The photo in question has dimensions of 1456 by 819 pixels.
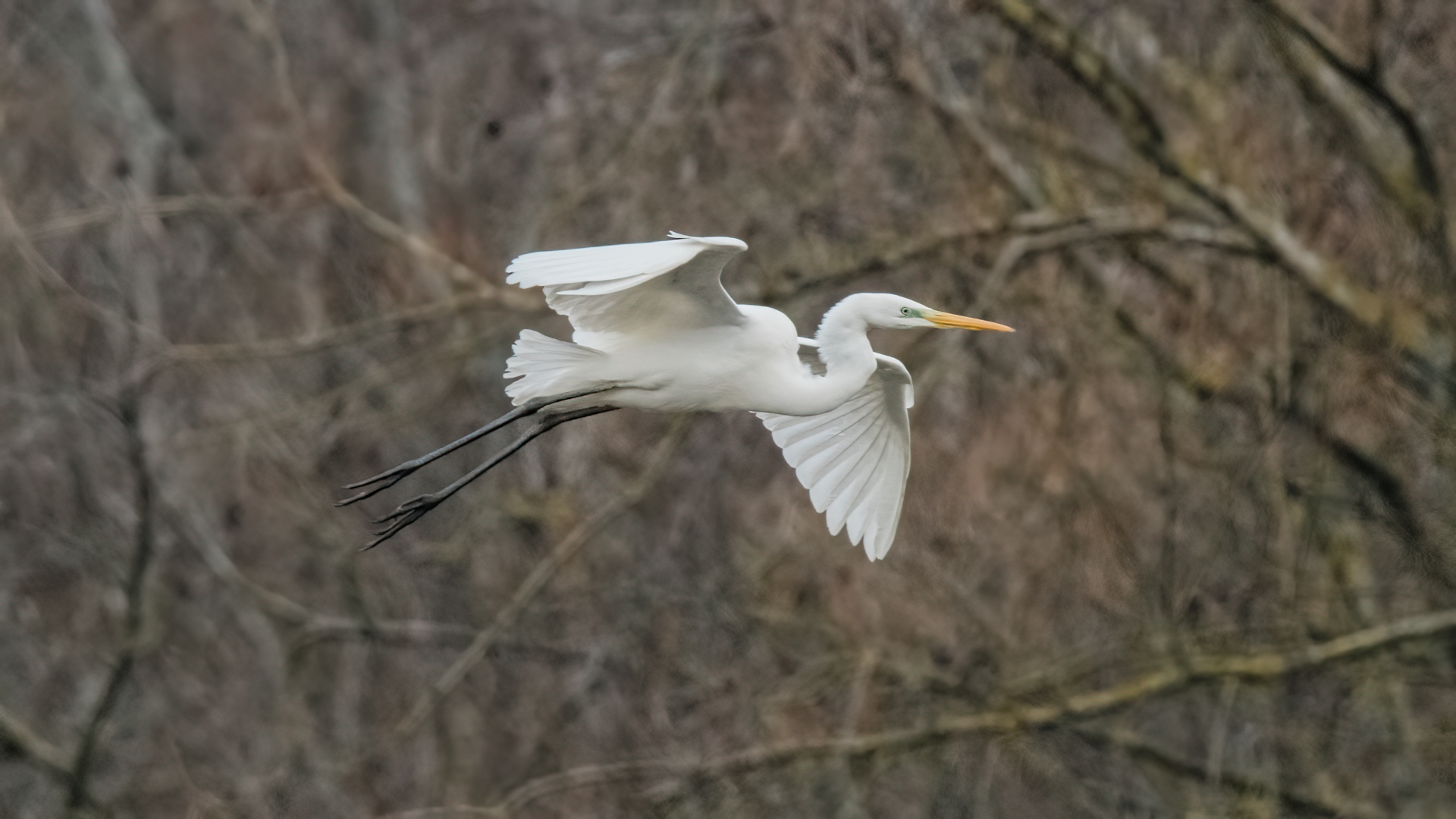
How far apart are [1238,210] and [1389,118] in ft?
2.18

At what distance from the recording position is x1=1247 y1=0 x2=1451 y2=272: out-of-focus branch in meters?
7.47

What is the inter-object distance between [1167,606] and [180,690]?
4.12m

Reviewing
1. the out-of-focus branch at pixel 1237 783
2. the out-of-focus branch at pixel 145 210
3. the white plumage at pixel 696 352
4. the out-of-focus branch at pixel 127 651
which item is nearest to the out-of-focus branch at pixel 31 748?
the out-of-focus branch at pixel 127 651

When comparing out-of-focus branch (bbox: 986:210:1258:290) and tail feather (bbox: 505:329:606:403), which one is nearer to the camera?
tail feather (bbox: 505:329:606:403)

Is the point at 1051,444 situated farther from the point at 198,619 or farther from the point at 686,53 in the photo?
the point at 198,619

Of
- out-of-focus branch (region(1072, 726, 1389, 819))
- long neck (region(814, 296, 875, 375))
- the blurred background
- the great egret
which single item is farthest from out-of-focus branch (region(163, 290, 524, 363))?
long neck (region(814, 296, 875, 375))

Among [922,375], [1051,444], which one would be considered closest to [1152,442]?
[1051,444]

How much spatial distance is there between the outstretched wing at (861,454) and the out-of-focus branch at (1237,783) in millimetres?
2871

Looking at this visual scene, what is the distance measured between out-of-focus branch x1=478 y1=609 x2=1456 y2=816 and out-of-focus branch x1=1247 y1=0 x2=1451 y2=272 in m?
1.36

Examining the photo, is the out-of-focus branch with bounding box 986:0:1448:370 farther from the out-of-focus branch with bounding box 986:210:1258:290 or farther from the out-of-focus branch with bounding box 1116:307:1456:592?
the out-of-focus branch with bounding box 1116:307:1456:592

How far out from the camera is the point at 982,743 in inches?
298

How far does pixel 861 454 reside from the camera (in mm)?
4930

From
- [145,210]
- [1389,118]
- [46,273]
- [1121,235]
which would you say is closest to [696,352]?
[1121,235]

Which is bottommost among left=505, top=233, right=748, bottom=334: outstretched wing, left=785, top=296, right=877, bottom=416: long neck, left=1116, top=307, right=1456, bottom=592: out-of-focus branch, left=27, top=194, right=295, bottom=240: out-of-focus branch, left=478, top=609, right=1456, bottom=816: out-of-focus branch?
left=478, top=609, right=1456, bottom=816: out-of-focus branch
